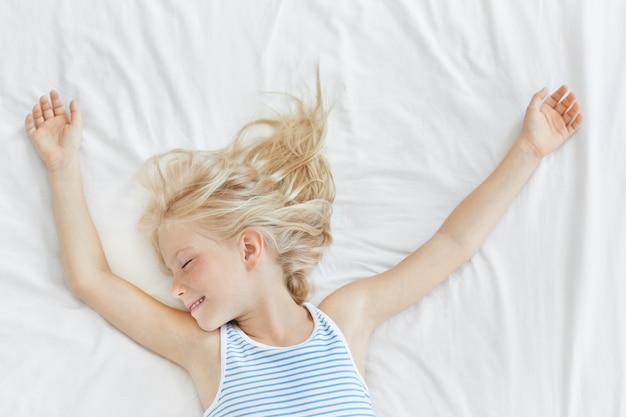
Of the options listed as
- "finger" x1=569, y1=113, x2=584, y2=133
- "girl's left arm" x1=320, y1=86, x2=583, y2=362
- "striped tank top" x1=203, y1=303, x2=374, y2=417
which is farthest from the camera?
"finger" x1=569, y1=113, x2=584, y2=133

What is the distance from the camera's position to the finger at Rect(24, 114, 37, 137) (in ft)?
5.20

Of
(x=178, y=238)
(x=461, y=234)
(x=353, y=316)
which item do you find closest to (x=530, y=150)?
(x=461, y=234)

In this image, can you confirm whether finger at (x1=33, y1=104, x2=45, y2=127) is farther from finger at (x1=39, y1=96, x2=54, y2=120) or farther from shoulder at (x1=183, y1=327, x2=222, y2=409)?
shoulder at (x1=183, y1=327, x2=222, y2=409)

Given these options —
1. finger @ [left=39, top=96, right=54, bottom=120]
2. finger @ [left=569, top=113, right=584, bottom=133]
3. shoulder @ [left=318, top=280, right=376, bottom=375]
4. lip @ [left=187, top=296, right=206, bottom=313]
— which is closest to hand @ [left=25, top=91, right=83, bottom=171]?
finger @ [left=39, top=96, right=54, bottom=120]

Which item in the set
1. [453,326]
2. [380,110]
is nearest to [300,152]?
[380,110]

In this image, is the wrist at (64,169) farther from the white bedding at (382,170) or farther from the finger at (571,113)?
the finger at (571,113)

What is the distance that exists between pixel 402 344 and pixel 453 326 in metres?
0.11

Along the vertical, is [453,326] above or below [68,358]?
above

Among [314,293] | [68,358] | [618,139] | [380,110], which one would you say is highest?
[618,139]

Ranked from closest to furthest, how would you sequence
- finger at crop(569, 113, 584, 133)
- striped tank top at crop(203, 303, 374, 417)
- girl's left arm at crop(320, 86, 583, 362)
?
striped tank top at crop(203, 303, 374, 417) → girl's left arm at crop(320, 86, 583, 362) → finger at crop(569, 113, 584, 133)

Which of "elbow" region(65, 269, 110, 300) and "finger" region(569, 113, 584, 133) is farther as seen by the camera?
"finger" region(569, 113, 584, 133)

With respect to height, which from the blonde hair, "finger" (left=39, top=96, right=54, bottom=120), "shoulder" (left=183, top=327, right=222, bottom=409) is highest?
the blonde hair

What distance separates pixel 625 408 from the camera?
1472 millimetres

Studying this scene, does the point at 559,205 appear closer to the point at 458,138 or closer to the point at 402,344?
the point at 458,138
